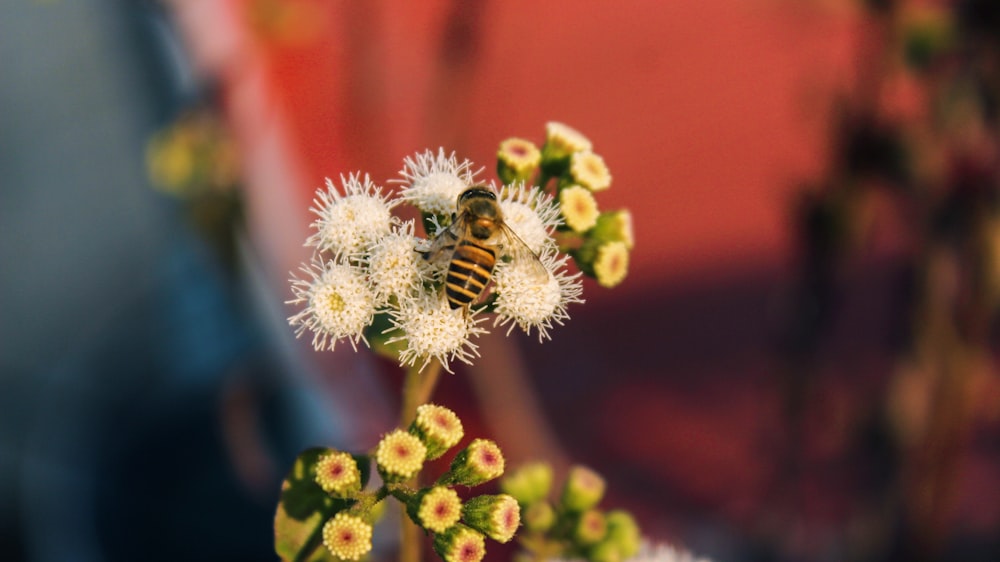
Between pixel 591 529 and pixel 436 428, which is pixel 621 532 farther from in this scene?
pixel 436 428

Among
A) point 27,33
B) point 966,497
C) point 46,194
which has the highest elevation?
point 966,497

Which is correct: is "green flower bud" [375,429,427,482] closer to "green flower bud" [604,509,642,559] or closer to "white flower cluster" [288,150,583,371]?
"white flower cluster" [288,150,583,371]

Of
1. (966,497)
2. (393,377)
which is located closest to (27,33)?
(393,377)

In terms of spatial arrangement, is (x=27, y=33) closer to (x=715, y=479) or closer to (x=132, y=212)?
(x=132, y=212)

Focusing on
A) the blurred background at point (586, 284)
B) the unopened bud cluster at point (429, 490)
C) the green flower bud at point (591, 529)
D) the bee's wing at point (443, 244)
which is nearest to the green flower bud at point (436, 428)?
the unopened bud cluster at point (429, 490)

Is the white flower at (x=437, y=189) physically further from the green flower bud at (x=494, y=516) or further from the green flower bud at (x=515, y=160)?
the green flower bud at (x=494, y=516)

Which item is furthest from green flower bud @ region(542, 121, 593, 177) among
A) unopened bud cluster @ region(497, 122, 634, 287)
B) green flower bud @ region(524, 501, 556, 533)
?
green flower bud @ region(524, 501, 556, 533)

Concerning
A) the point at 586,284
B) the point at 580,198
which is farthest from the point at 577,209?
the point at 586,284
